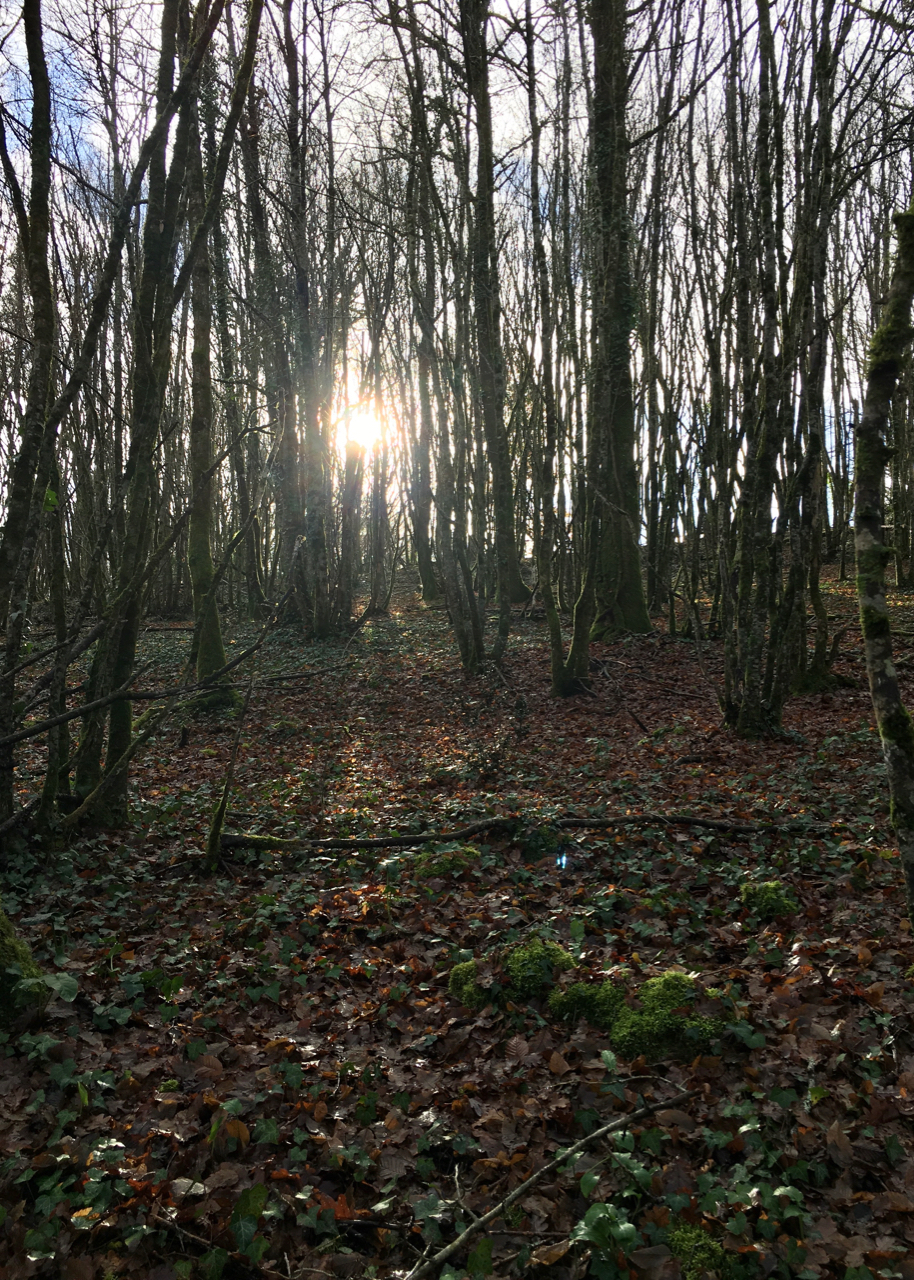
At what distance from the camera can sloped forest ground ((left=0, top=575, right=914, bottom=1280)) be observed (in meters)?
2.48

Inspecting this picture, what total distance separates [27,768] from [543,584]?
21.8ft

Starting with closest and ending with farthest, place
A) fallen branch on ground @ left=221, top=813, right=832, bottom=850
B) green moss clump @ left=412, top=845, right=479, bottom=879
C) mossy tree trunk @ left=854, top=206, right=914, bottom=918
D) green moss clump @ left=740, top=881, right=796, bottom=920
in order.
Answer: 1. mossy tree trunk @ left=854, top=206, right=914, bottom=918
2. green moss clump @ left=740, top=881, right=796, bottom=920
3. green moss clump @ left=412, top=845, right=479, bottom=879
4. fallen branch on ground @ left=221, top=813, right=832, bottom=850

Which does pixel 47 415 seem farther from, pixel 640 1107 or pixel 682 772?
pixel 682 772

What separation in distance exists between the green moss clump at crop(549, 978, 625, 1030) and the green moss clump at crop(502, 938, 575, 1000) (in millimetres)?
129

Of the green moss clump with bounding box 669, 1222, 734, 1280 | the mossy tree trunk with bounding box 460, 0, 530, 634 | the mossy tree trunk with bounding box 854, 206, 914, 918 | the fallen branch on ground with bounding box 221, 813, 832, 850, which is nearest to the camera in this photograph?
the green moss clump with bounding box 669, 1222, 734, 1280

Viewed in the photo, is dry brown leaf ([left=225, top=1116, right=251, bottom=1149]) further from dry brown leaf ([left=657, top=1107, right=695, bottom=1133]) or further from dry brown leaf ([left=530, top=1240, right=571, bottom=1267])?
dry brown leaf ([left=657, top=1107, right=695, bottom=1133])

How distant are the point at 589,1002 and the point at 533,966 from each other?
36 cm

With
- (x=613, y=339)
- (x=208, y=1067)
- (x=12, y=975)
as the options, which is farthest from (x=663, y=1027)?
(x=613, y=339)

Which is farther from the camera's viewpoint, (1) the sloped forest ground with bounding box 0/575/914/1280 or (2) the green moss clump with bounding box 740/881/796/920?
(2) the green moss clump with bounding box 740/881/796/920

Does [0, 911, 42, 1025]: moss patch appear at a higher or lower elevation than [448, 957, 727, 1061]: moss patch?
higher

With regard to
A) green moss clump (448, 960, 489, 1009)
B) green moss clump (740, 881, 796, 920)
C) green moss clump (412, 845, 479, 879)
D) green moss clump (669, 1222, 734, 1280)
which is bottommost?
green moss clump (669, 1222, 734, 1280)

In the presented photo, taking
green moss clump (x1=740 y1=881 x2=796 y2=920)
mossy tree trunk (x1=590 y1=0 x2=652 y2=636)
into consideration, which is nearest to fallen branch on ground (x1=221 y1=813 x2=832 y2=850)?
green moss clump (x1=740 y1=881 x2=796 y2=920)

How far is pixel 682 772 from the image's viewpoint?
7.12 metres

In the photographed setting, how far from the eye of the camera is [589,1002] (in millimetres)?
3635
